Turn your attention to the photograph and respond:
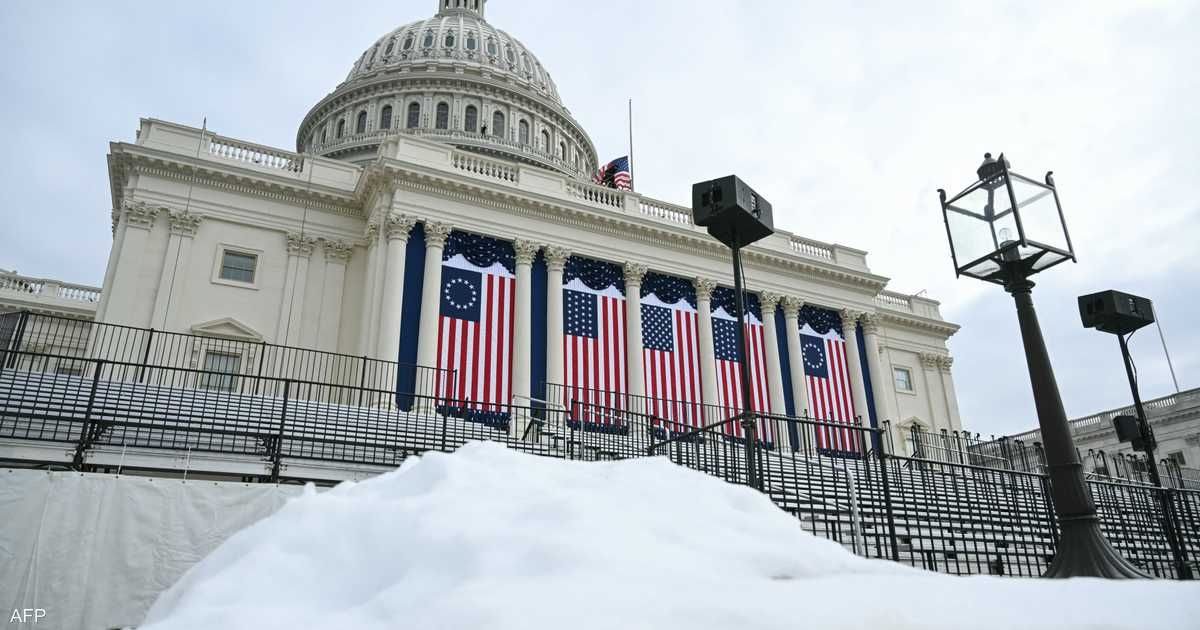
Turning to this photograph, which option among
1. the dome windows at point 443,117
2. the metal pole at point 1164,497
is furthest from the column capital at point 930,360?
the dome windows at point 443,117

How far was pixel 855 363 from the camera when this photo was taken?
31.2m

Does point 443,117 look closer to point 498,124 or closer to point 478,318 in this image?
point 498,124

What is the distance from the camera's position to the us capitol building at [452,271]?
23.3m

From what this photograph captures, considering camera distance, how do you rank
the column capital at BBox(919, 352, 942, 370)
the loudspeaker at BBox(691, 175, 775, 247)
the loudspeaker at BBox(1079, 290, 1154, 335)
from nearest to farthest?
the loudspeaker at BBox(691, 175, 775, 247) < the loudspeaker at BBox(1079, 290, 1154, 335) < the column capital at BBox(919, 352, 942, 370)

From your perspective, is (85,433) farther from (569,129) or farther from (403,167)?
(569,129)

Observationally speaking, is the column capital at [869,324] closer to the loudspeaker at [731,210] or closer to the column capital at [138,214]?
the loudspeaker at [731,210]

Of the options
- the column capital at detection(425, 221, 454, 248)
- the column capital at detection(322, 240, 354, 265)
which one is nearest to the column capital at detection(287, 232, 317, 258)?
the column capital at detection(322, 240, 354, 265)

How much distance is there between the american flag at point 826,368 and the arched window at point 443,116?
31.0 metres

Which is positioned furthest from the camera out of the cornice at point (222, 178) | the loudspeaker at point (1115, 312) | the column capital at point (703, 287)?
the column capital at point (703, 287)

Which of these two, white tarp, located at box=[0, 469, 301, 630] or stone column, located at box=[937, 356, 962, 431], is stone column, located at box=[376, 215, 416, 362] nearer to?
white tarp, located at box=[0, 469, 301, 630]

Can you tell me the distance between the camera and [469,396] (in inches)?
903

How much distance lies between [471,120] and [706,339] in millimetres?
31424

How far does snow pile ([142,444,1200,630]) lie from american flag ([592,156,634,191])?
111ft

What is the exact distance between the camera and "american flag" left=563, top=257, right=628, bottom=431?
25.2m
